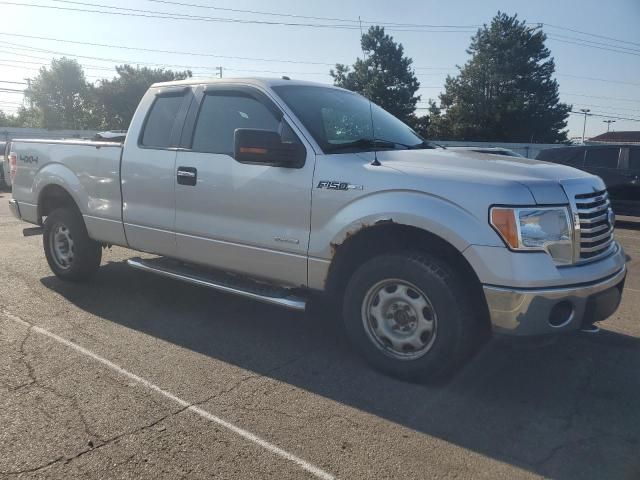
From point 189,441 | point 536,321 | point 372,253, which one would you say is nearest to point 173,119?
point 372,253

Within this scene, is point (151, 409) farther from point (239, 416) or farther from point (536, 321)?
point (536, 321)

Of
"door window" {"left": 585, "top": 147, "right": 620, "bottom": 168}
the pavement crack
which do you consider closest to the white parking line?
the pavement crack

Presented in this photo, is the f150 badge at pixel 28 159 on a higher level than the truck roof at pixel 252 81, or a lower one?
lower

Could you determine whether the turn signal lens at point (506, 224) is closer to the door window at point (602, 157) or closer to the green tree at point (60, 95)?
the door window at point (602, 157)

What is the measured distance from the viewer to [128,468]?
282 centimetres

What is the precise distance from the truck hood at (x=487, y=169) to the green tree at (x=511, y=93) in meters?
49.3

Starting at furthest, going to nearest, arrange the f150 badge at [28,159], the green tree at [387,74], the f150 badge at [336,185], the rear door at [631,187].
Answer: the green tree at [387,74] → the rear door at [631,187] → the f150 badge at [28,159] → the f150 badge at [336,185]

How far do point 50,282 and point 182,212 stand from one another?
2.35m

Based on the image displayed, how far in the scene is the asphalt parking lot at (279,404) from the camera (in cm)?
289

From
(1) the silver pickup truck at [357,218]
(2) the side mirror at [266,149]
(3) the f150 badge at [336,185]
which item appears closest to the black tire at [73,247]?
(1) the silver pickup truck at [357,218]

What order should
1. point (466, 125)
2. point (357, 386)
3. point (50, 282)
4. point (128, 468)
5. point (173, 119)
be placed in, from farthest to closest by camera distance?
point (466, 125) → point (50, 282) → point (173, 119) → point (357, 386) → point (128, 468)

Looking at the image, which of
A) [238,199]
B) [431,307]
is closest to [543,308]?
[431,307]

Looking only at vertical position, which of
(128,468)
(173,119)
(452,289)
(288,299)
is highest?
(173,119)

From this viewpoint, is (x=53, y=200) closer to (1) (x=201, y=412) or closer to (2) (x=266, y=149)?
(2) (x=266, y=149)
